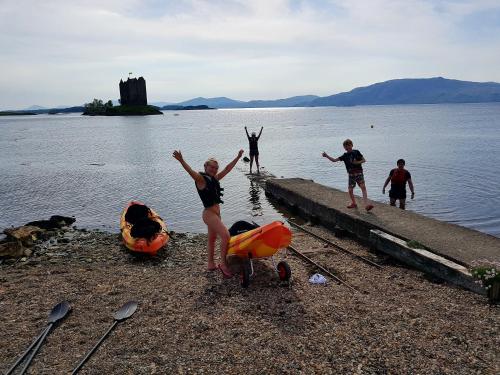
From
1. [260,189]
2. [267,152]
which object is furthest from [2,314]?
[267,152]

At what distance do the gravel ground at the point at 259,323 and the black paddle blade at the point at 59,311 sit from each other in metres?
0.20

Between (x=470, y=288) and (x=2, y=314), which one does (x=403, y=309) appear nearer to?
(x=470, y=288)

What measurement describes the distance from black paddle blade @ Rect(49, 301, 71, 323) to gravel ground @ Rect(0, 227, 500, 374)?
0.20 metres

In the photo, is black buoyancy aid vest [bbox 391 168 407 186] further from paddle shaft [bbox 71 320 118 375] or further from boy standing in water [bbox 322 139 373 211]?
paddle shaft [bbox 71 320 118 375]

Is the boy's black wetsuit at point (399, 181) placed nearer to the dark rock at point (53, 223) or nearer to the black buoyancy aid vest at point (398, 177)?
the black buoyancy aid vest at point (398, 177)

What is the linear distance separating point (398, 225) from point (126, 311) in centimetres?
782

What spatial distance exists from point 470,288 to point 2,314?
939cm

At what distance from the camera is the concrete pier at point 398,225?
980cm

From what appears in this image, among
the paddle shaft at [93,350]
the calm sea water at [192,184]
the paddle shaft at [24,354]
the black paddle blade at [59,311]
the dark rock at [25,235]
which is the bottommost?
the calm sea water at [192,184]

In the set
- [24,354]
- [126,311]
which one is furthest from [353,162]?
[24,354]

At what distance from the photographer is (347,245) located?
1280cm

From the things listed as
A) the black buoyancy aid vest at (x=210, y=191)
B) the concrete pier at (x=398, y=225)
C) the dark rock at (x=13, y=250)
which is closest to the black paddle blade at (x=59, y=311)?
the black buoyancy aid vest at (x=210, y=191)

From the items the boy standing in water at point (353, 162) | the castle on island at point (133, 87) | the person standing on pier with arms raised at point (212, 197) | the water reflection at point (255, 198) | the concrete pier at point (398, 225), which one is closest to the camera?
the person standing on pier with arms raised at point (212, 197)

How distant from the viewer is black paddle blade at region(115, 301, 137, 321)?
8.06 metres
